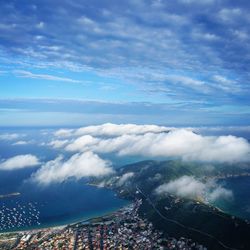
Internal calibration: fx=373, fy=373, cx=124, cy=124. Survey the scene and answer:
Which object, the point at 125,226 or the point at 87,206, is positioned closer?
the point at 125,226

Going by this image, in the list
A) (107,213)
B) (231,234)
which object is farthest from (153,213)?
(231,234)

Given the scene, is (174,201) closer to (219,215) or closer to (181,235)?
(219,215)

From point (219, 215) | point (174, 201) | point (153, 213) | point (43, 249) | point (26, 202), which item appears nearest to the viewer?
point (43, 249)

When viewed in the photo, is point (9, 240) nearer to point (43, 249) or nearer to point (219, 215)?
point (43, 249)

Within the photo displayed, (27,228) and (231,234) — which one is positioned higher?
(231,234)

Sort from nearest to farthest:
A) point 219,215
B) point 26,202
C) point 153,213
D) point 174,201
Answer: point 219,215 < point 153,213 < point 174,201 < point 26,202

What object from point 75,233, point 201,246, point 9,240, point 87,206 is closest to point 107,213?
point 87,206
